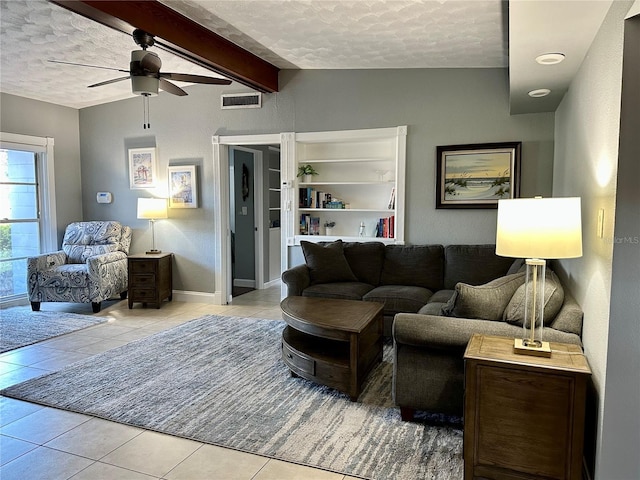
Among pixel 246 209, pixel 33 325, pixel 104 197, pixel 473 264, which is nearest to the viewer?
pixel 473 264

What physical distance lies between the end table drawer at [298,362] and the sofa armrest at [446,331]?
30.3 inches

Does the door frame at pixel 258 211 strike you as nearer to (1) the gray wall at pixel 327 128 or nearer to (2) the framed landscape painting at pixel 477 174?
(1) the gray wall at pixel 327 128

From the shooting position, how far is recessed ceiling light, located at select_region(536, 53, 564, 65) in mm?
2590

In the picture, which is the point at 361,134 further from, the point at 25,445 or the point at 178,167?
the point at 25,445

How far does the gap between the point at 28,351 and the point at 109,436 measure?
6.65 ft

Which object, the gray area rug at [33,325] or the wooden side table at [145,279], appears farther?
the wooden side table at [145,279]

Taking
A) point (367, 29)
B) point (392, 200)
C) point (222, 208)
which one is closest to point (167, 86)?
point (367, 29)

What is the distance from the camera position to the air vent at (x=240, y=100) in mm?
5484

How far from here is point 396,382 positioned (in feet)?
8.73

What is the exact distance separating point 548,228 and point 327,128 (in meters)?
3.61

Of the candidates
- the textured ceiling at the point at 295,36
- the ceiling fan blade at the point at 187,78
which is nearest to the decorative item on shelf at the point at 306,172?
the textured ceiling at the point at 295,36

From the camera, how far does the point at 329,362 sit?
3029 mm

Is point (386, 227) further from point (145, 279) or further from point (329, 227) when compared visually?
point (145, 279)

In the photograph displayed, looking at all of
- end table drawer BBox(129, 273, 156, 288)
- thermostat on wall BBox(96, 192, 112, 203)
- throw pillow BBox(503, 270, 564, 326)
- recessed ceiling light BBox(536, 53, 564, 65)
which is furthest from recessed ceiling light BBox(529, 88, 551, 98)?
thermostat on wall BBox(96, 192, 112, 203)
